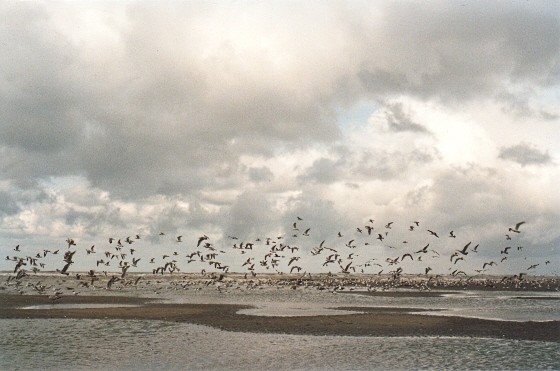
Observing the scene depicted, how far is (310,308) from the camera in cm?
5562

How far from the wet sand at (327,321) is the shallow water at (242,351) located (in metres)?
2.64

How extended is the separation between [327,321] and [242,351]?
46.2 ft

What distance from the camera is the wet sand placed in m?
38.2

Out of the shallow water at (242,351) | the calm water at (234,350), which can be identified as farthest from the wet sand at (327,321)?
the shallow water at (242,351)

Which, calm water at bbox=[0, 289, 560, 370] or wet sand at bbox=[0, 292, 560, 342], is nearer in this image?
calm water at bbox=[0, 289, 560, 370]

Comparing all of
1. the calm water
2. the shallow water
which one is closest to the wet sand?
the calm water

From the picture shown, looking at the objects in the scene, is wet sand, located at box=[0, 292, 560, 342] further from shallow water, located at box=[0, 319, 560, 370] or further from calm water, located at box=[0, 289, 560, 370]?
shallow water, located at box=[0, 319, 560, 370]

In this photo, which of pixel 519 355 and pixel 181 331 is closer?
pixel 519 355

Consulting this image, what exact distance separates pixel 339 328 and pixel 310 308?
51.9 feet

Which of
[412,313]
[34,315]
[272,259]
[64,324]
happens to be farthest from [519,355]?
[34,315]

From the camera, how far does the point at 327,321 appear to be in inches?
1703

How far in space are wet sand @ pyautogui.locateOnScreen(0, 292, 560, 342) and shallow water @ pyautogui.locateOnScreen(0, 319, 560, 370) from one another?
2.64 metres

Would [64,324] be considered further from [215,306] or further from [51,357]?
[215,306]

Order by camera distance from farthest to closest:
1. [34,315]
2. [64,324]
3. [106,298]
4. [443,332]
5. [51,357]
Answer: [106,298]
[34,315]
[64,324]
[443,332]
[51,357]
